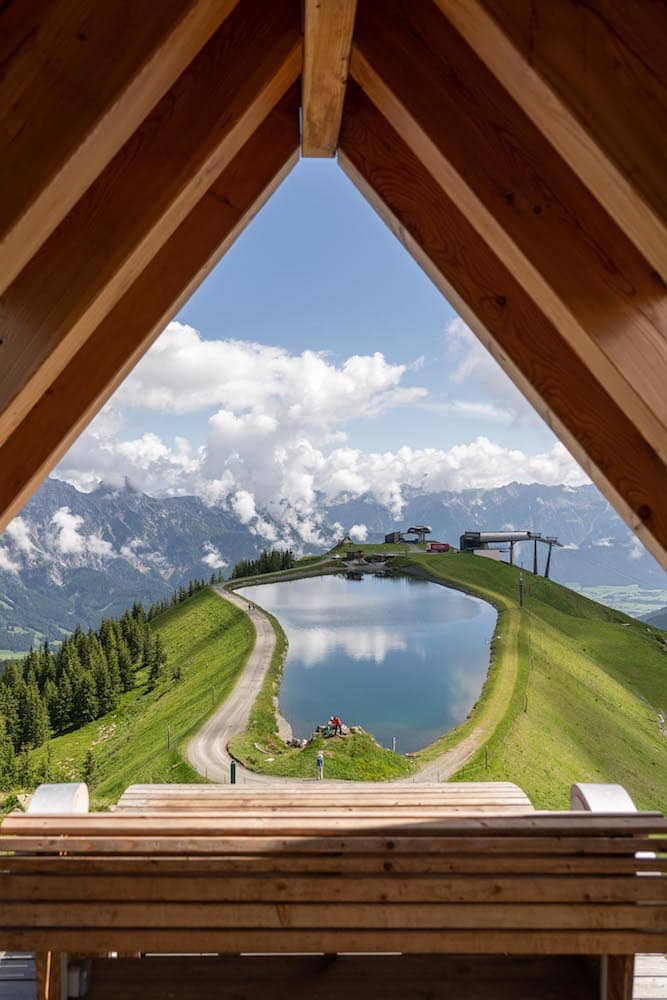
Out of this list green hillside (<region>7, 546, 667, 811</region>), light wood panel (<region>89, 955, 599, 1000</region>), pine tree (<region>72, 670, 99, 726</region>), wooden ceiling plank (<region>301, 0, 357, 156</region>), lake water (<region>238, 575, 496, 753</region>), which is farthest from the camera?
pine tree (<region>72, 670, 99, 726</region>)

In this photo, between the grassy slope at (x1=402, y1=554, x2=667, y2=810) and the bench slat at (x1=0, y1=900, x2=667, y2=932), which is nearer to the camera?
the bench slat at (x1=0, y1=900, x2=667, y2=932)

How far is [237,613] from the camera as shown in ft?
126

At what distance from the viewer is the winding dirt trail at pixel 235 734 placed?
1605cm

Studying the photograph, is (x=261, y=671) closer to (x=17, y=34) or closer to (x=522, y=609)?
(x=522, y=609)

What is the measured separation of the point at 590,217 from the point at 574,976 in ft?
10.3

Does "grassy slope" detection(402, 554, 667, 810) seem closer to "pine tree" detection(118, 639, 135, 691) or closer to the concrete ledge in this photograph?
the concrete ledge

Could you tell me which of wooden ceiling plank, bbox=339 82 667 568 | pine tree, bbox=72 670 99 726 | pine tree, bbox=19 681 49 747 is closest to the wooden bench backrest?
wooden ceiling plank, bbox=339 82 667 568

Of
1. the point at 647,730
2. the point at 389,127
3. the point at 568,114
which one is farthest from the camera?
the point at 647,730

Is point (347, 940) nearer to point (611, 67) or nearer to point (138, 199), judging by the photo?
point (138, 199)

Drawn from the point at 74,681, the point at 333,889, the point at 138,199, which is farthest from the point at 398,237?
the point at 74,681

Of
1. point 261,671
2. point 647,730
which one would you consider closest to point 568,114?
point 261,671

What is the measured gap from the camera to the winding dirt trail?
16.0m

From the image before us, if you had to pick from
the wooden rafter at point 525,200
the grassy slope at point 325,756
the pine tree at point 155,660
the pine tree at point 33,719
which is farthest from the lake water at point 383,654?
the wooden rafter at point 525,200

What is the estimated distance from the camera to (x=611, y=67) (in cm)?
98
